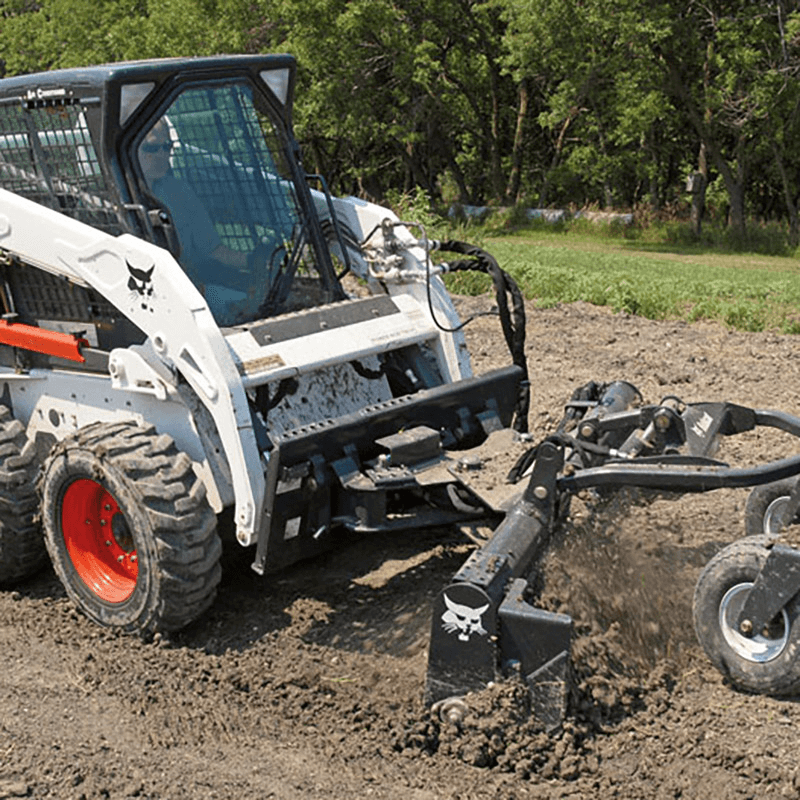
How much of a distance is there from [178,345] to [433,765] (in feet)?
6.89

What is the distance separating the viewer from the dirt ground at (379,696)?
155 inches

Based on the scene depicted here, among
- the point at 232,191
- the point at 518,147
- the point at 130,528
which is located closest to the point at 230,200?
the point at 232,191

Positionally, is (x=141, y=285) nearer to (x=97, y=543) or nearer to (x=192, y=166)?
(x=192, y=166)

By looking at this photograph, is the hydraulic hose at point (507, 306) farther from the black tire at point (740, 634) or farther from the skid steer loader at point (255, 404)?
the black tire at point (740, 634)

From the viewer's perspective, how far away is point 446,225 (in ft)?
55.8

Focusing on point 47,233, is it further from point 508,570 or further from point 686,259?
point 686,259

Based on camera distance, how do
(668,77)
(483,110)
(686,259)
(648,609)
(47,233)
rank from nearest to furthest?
1. (648,609)
2. (47,233)
3. (686,259)
4. (668,77)
5. (483,110)

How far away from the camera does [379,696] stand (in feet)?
15.1

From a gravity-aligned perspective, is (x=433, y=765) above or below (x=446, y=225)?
below

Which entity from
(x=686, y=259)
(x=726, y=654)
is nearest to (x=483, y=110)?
(x=686, y=259)

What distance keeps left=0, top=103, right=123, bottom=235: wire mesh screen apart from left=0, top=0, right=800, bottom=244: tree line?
18150mm

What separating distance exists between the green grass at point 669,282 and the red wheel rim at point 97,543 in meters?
7.73

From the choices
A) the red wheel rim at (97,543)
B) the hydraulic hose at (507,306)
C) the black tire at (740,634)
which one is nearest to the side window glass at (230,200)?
the hydraulic hose at (507,306)

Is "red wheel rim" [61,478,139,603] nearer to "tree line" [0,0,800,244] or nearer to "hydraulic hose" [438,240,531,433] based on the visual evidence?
"hydraulic hose" [438,240,531,433]
